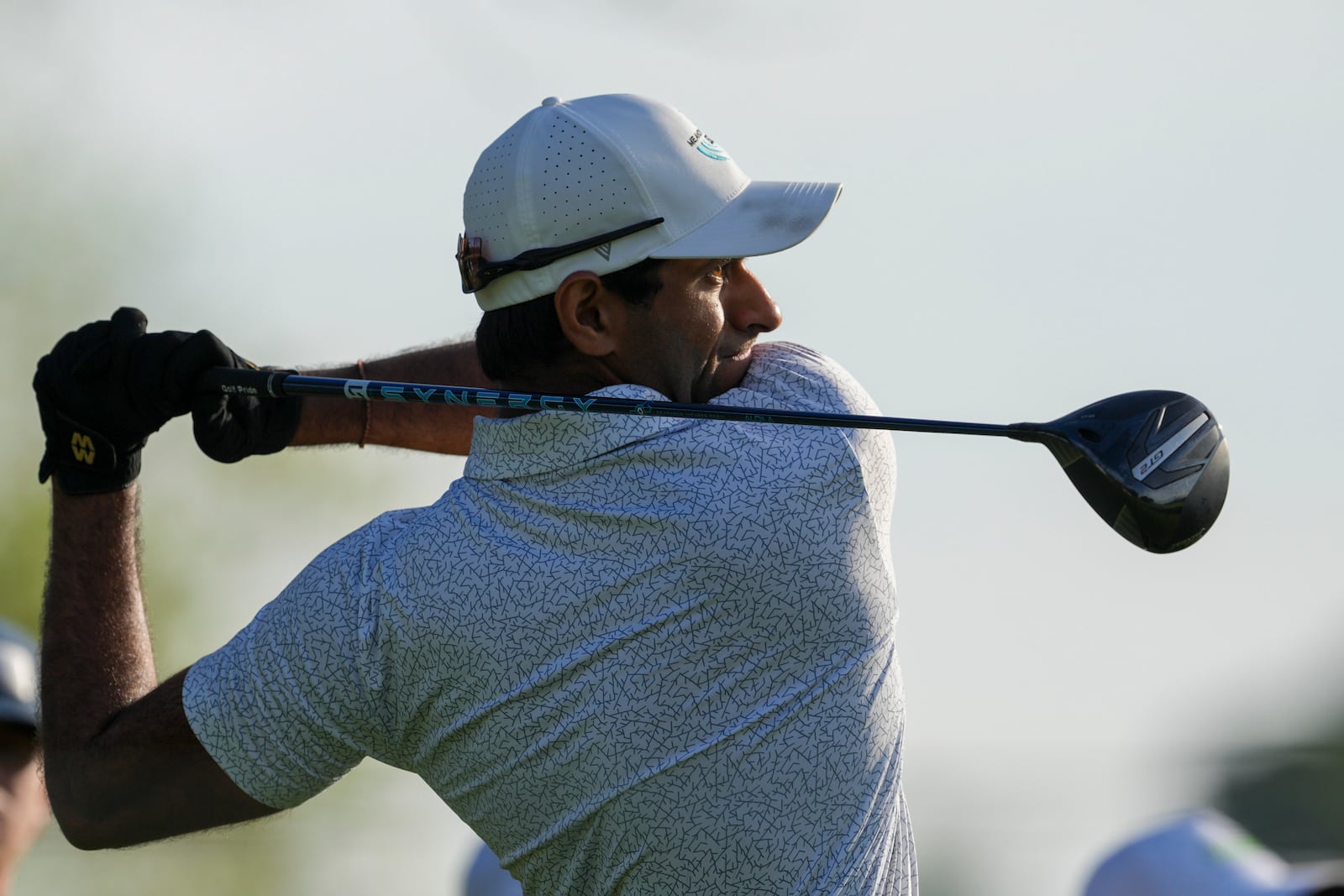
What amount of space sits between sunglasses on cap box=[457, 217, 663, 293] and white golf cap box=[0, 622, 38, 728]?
2.10 m

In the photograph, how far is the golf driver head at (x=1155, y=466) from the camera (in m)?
2.99

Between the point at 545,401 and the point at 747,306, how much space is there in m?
0.45

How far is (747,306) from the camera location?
333 cm

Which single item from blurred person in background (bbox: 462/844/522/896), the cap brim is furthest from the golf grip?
blurred person in background (bbox: 462/844/522/896)

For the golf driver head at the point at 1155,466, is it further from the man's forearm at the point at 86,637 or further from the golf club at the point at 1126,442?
the man's forearm at the point at 86,637

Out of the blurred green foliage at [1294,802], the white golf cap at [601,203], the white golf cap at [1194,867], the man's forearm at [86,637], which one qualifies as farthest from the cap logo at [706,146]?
the blurred green foliage at [1294,802]

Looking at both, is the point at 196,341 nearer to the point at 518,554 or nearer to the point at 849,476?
A: the point at 518,554

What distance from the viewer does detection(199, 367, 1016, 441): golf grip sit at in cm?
302

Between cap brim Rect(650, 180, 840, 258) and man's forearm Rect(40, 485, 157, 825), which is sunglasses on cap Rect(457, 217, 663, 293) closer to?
cap brim Rect(650, 180, 840, 258)

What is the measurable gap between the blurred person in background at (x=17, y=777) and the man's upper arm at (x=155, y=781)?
172 centimetres

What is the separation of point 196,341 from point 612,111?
796 mm

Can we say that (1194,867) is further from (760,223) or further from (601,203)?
(601,203)

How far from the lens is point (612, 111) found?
10.7ft

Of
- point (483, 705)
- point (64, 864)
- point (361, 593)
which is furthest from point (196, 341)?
point (64, 864)
